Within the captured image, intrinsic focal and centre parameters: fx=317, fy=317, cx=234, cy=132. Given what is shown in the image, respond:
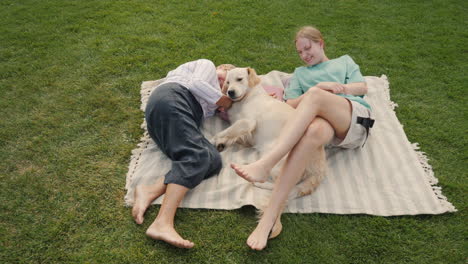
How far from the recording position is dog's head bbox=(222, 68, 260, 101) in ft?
12.0

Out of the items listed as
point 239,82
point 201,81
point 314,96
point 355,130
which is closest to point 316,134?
point 314,96

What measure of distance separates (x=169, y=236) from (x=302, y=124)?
1.48 m

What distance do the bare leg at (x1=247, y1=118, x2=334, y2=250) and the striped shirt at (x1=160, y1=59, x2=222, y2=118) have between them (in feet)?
4.06

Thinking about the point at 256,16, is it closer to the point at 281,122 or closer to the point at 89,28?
the point at 89,28

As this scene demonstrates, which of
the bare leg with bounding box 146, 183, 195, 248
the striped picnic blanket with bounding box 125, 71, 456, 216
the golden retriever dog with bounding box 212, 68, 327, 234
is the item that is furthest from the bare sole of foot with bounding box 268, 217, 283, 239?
the bare leg with bounding box 146, 183, 195, 248

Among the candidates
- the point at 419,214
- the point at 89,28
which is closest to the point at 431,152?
the point at 419,214

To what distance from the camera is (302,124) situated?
2.81 metres

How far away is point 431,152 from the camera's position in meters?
3.68

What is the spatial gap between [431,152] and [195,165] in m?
2.74

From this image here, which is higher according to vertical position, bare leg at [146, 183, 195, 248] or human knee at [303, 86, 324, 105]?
human knee at [303, 86, 324, 105]

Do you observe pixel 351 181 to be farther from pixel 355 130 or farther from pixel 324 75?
pixel 324 75

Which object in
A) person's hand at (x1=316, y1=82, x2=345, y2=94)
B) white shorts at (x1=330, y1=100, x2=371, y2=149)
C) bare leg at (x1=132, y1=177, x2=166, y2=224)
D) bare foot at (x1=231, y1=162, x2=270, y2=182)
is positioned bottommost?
bare leg at (x1=132, y1=177, x2=166, y2=224)

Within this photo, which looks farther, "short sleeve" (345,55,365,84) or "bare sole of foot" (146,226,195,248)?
"short sleeve" (345,55,365,84)

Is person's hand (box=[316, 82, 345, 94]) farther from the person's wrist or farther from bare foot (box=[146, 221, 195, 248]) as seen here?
bare foot (box=[146, 221, 195, 248])
